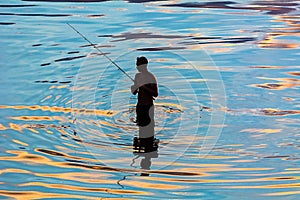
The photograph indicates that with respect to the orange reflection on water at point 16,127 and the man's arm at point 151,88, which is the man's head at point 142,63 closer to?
the man's arm at point 151,88

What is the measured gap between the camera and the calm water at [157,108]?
902 cm

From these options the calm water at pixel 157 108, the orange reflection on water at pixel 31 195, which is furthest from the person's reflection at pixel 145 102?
the orange reflection on water at pixel 31 195

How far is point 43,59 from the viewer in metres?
15.8

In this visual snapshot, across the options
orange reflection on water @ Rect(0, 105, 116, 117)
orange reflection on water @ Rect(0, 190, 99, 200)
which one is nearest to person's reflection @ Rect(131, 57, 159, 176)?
orange reflection on water @ Rect(0, 105, 116, 117)

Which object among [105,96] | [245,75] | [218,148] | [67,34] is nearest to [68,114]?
[105,96]

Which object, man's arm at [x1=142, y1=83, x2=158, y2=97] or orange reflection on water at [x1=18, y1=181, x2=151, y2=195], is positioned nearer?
orange reflection on water at [x1=18, y1=181, x2=151, y2=195]

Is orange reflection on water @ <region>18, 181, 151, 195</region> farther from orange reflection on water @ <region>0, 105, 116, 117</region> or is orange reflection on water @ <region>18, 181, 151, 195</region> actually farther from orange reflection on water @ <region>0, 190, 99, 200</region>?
orange reflection on water @ <region>0, 105, 116, 117</region>

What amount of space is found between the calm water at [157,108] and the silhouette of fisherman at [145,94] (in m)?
0.23

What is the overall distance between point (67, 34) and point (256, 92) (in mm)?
7211

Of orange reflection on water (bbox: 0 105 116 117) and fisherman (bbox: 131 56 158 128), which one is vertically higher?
orange reflection on water (bbox: 0 105 116 117)

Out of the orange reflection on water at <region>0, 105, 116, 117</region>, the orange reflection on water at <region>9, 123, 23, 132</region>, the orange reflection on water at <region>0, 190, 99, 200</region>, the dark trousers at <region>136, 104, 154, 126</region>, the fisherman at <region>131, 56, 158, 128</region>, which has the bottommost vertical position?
the orange reflection on water at <region>0, 190, 99, 200</region>

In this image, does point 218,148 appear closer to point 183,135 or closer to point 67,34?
point 183,135

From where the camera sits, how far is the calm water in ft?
29.6

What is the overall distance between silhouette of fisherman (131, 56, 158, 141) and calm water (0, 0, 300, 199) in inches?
8.9
